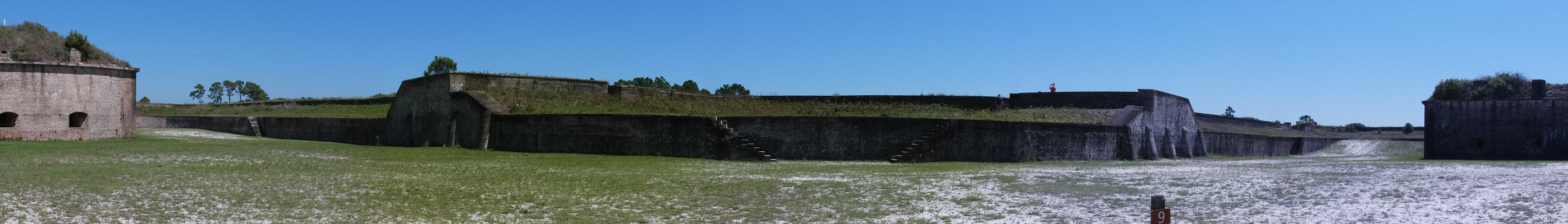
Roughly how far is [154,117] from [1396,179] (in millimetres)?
47585

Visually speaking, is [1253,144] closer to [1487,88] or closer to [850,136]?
[1487,88]

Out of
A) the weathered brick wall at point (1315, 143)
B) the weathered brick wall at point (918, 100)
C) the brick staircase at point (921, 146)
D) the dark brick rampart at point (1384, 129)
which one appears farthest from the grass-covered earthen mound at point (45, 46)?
the dark brick rampart at point (1384, 129)

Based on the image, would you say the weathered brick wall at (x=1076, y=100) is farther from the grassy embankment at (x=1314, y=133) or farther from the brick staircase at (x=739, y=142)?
the grassy embankment at (x=1314, y=133)

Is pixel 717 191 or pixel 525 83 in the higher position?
pixel 525 83

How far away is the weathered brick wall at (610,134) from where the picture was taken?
19484 millimetres

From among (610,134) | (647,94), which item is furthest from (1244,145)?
(610,134)

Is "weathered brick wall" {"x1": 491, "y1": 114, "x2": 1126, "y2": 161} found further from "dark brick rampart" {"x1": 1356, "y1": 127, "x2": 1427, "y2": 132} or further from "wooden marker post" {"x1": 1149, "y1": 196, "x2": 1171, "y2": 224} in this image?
"dark brick rampart" {"x1": 1356, "y1": 127, "x2": 1427, "y2": 132}

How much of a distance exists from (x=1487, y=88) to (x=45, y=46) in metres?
43.7

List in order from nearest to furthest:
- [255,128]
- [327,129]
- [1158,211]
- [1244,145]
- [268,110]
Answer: [1158,211] < [327,129] < [1244,145] < [255,128] < [268,110]

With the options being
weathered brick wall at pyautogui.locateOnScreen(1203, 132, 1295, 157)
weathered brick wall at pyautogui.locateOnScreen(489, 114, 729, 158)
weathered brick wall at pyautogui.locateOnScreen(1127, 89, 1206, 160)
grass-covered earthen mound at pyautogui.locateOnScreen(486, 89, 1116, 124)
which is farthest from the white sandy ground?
weathered brick wall at pyautogui.locateOnScreen(1203, 132, 1295, 157)

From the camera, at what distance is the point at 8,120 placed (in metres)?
22.8

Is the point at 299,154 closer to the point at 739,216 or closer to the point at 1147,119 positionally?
the point at 739,216

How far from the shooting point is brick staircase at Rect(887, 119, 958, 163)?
18.6 m

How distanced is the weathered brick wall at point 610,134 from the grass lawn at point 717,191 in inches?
47.1
